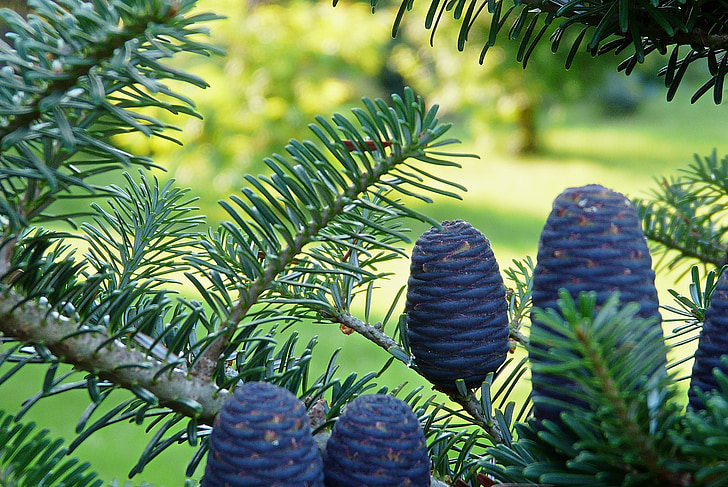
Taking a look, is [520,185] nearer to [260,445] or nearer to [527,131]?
[527,131]

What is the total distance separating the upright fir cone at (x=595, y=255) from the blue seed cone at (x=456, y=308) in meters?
0.06

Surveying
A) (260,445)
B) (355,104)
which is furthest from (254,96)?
(260,445)

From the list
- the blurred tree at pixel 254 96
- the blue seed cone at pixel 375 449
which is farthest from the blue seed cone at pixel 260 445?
the blurred tree at pixel 254 96

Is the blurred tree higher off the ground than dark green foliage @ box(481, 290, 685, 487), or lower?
higher

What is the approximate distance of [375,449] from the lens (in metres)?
0.17

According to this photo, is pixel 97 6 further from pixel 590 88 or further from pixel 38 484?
pixel 590 88

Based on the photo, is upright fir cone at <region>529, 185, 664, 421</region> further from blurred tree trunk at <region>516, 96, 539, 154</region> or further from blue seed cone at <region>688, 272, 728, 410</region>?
blurred tree trunk at <region>516, 96, 539, 154</region>

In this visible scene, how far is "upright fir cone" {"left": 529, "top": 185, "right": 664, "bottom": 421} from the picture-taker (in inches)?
6.5

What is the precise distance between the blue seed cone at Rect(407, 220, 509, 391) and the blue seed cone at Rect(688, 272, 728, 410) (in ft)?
0.24

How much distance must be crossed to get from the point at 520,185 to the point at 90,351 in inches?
157

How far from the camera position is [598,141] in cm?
507

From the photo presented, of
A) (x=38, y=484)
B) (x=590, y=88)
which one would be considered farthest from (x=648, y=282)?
(x=590, y=88)

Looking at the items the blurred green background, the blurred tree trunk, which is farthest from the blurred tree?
the blurred tree trunk

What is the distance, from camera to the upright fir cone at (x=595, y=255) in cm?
16
